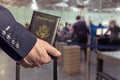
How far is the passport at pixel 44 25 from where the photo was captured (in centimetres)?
185

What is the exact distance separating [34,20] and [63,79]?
3.74 meters

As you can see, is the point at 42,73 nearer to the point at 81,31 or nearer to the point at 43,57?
the point at 81,31

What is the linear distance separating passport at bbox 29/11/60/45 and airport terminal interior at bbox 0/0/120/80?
0.08 feet

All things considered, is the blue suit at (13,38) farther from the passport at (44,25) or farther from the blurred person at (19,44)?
the passport at (44,25)

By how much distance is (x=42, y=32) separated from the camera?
1988 millimetres

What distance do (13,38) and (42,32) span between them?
114 cm

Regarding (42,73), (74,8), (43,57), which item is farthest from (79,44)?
(74,8)

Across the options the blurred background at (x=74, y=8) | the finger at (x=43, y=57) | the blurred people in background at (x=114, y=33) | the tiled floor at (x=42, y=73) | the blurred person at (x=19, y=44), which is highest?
the blurred person at (x=19, y=44)

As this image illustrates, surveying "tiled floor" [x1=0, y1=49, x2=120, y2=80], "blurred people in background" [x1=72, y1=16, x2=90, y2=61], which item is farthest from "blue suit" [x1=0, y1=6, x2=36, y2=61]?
"blurred people in background" [x1=72, y1=16, x2=90, y2=61]

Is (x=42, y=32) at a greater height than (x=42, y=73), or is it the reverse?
(x=42, y=32)

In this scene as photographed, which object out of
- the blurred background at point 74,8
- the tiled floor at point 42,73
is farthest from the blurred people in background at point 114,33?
the blurred background at point 74,8

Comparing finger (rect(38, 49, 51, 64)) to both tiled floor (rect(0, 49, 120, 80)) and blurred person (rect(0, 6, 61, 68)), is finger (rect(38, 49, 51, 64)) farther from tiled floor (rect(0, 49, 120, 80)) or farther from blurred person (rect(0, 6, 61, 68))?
tiled floor (rect(0, 49, 120, 80))

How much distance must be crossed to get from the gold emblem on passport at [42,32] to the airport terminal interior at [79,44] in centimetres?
3

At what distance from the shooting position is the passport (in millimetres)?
1853
